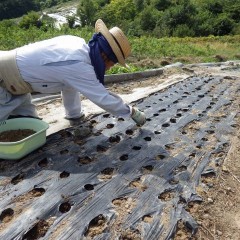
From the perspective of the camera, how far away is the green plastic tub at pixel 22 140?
7.98ft

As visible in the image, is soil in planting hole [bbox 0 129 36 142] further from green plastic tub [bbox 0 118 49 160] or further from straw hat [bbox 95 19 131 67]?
straw hat [bbox 95 19 131 67]

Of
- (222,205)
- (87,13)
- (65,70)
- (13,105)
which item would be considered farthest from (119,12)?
(222,205)

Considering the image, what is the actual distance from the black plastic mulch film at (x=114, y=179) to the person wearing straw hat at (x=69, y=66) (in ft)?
1.46

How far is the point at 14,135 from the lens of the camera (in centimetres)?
276

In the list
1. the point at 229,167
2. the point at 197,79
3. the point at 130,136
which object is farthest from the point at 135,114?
the point at 197,79

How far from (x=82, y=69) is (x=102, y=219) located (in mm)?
1224

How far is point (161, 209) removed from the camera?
2.03 m

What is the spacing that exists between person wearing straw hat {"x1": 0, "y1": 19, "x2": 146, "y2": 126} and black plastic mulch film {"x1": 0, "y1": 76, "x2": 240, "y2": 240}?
0.44 meters

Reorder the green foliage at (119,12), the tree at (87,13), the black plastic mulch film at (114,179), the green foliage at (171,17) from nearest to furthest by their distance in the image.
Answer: the black plastic mulch film at (114,179), the green foliage at (171,17), the green foliage at (119,12), the tree at (87,13)

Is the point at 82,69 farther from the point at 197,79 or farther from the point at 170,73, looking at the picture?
the point at 170,73

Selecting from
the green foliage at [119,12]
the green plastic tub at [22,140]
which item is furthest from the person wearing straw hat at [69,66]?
the green foliage at [119,12]

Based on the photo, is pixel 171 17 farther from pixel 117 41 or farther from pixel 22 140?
pixel 22 140

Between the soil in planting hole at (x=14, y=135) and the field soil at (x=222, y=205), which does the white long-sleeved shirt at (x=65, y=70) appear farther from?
the field soil at (x=222, y=205)

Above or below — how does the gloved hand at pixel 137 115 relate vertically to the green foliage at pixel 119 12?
above
